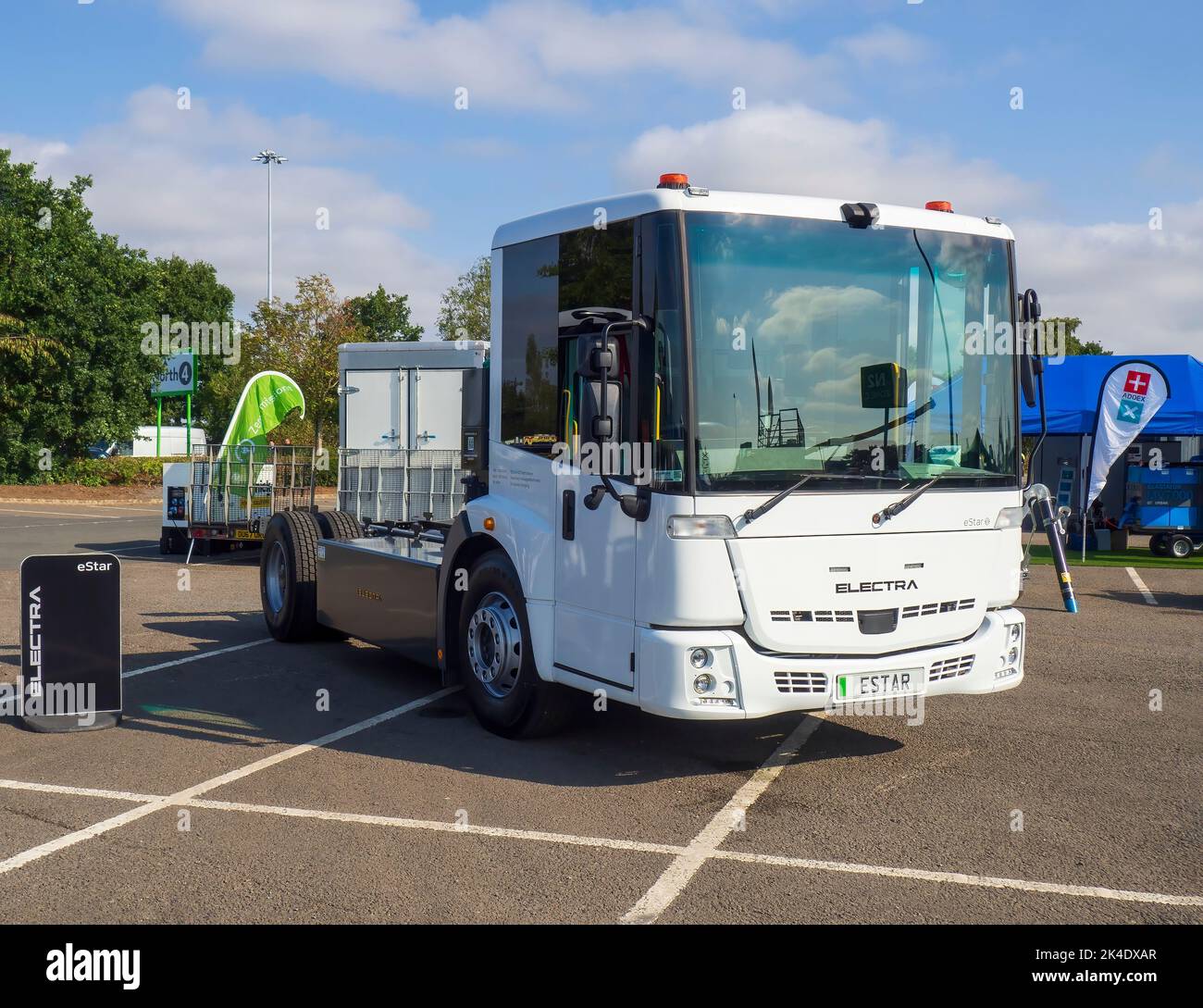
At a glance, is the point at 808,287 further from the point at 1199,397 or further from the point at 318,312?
the point at 318,312

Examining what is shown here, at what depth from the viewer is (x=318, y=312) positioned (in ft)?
124

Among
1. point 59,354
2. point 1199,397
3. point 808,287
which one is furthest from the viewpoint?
point 59,354

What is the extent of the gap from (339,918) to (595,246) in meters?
3.48

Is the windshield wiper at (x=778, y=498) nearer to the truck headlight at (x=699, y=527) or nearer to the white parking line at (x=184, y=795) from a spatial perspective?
the truck headlight at (x=699, y=527)

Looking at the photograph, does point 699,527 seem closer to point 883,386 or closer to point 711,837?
point 883,386

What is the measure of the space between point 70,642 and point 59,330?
32.7 meters

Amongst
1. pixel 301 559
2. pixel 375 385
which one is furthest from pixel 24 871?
pixel 375 385

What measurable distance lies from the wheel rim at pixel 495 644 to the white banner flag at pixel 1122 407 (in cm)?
1387

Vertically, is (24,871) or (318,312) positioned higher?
(318,312)

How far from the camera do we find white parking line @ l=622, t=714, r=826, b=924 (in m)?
4.41

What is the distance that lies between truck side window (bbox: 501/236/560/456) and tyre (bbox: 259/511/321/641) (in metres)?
3.88

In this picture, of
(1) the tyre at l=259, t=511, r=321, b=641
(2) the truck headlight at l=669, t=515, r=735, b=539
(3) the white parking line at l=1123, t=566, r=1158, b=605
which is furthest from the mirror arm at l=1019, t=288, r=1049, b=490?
(3) the white parking line at l=1123, t=566, r=1158, b=605

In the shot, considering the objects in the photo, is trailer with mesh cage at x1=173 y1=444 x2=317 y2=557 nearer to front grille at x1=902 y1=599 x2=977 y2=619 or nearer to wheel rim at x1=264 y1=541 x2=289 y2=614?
wheel rim at x1=264 y1=541 x2=289 y2=614

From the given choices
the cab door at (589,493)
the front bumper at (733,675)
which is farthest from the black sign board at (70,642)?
the front bumper at (733,675)
